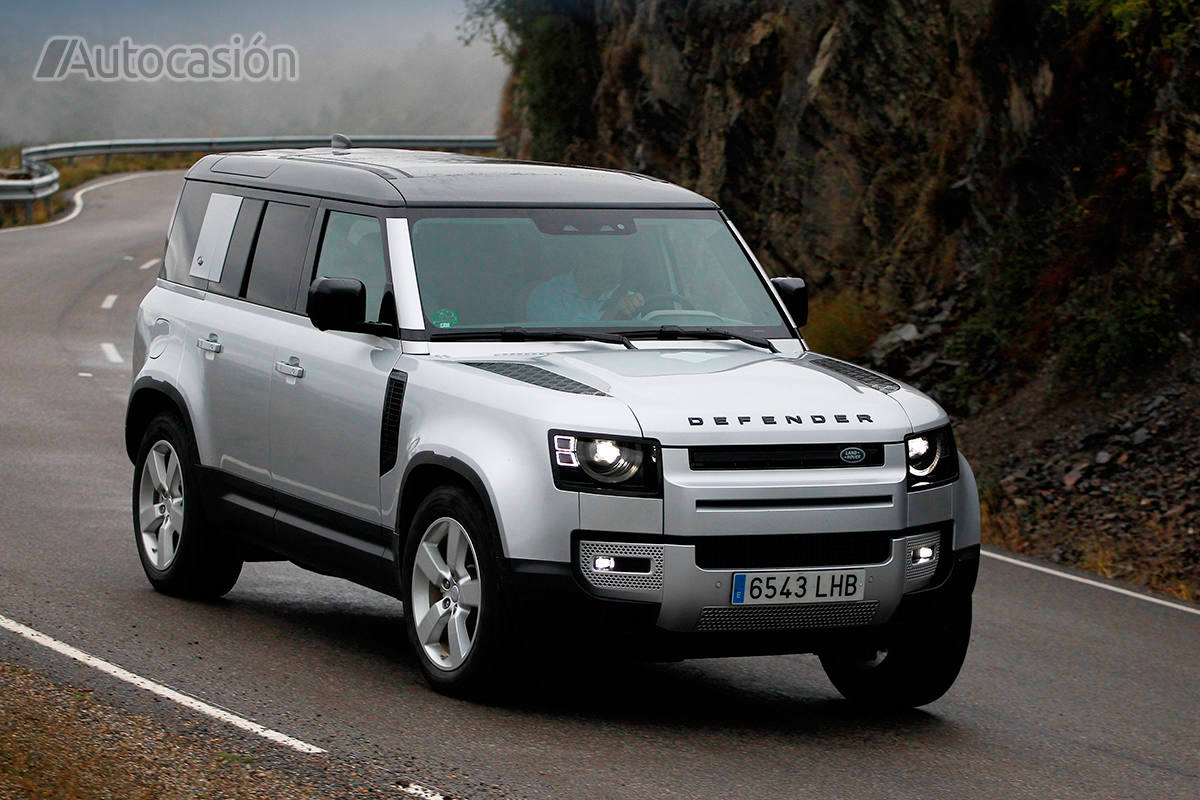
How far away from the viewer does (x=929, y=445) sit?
6832mm

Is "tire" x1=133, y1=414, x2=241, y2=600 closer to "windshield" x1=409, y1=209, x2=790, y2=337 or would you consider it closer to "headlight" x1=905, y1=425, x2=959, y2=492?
"windshield" x1=409, y1=209, x2=790, y2=337

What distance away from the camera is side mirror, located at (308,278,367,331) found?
286 inches

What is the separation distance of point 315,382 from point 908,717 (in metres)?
2.75

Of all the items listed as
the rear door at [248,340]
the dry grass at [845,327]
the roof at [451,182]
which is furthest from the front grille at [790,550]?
the dry grass at [845,327]

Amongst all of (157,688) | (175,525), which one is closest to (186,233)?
(175,525)

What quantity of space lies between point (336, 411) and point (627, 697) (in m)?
1.64

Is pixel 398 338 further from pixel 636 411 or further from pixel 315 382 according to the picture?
pixel 636 411

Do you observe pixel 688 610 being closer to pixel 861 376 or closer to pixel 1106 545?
pixel 861 376

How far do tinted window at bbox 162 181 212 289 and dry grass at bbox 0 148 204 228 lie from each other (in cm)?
2986

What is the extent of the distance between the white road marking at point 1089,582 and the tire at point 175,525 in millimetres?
5366

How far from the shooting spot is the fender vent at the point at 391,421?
7.17 meters

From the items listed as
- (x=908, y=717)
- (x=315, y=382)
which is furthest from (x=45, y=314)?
(x=908, y=717)

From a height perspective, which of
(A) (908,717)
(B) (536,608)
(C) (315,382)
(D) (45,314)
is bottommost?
(D) (45,314)

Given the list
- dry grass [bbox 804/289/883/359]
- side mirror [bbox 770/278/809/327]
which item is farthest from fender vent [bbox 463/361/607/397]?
dry grass [bbox 804/289/883/359]
